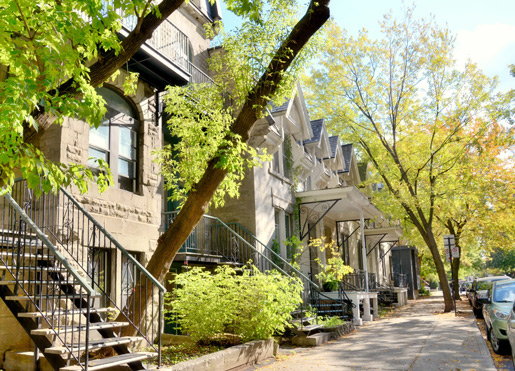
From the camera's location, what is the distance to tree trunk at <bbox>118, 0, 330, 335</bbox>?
26.2ft

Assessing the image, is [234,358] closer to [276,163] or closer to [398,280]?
[276,163]

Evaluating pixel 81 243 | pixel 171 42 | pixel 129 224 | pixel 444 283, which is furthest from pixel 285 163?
pixel 81 243

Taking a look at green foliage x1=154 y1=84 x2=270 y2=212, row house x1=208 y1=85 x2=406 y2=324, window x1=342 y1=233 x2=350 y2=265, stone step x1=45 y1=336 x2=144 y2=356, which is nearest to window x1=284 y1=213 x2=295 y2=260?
row house x1=208 y1=85 x2=406 y2=324

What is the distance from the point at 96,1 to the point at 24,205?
14.8ft

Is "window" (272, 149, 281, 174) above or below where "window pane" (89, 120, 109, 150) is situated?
above

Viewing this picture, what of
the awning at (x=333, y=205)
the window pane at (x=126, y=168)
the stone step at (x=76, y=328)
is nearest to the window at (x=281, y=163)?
A: the awning at (x=333, y=205)

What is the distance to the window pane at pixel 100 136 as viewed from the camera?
32.6ft

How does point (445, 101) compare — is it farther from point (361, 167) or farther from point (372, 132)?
point (361, 167)

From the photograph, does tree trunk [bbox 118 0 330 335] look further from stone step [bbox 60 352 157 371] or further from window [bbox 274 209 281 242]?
window [bbox 274 209 281 242]

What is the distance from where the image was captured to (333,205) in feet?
58.7

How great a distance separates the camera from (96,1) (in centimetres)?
584

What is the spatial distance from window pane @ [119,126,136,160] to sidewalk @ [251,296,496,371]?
564 cm

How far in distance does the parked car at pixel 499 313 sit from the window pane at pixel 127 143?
883cm

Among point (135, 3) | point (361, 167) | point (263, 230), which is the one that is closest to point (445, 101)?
point (263, 230)
